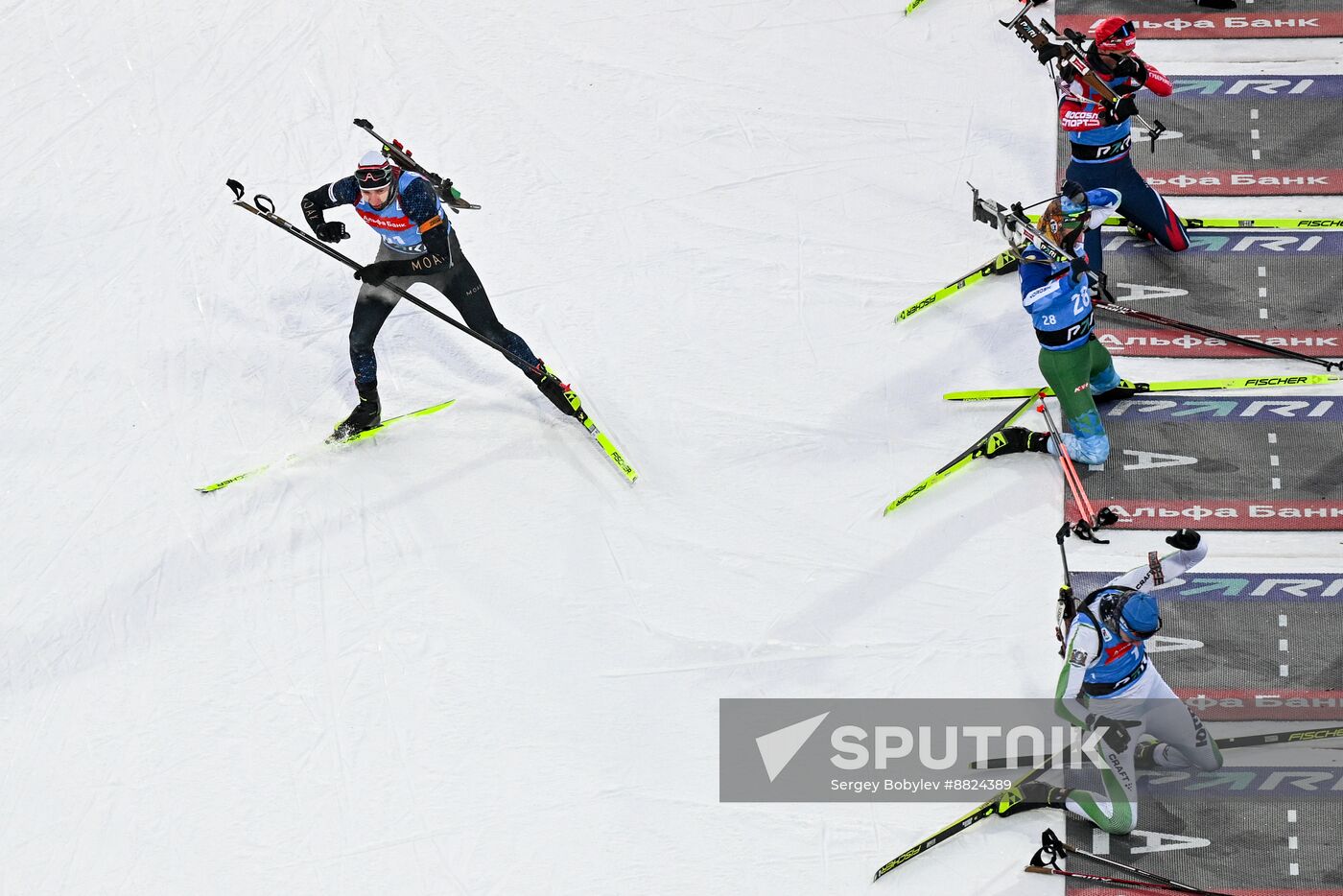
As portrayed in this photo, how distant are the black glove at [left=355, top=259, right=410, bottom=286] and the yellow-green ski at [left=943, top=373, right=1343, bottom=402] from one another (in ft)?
10.6

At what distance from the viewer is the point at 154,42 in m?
10.5

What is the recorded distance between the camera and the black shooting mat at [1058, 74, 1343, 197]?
871 centimetres

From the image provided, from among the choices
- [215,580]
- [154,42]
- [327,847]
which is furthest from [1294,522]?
[154,42]

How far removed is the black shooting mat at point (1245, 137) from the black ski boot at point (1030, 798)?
4.24 metres

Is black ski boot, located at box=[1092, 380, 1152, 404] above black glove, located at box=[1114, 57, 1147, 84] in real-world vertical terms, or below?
below

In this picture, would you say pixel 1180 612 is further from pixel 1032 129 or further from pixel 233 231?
pixel 233 231

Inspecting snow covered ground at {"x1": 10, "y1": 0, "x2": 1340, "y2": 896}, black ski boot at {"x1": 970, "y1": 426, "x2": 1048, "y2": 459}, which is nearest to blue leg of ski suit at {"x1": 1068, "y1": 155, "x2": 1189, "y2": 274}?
snow covered ground at {"x1": 10, "y1": 0, "x2": 1340, "y2": 896}

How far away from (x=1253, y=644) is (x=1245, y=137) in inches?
148

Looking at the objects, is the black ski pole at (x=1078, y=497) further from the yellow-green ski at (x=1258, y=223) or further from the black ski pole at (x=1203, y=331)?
the yellow-green ski at (x=1258, y=223)

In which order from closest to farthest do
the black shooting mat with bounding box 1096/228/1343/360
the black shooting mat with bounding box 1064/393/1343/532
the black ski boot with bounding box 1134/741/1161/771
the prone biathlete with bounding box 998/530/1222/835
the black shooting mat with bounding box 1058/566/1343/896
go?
1. the prone biathlete with bounding box 998/530/1222/835
2. the black shooting mat with bounding box 1058/566/1343/896
3. the black ski boot with bounding box 1134/741/1161/771
4. the black shooting mat with bounding box 1064/393/1343/532
5. the black shooting mat with bounding box 1096/228/1343/360

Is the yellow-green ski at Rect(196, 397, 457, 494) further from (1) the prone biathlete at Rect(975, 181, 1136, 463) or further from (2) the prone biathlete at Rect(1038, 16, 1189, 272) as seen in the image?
(2) the prone biathlete at Rect(1038, 16, 1189, 272)

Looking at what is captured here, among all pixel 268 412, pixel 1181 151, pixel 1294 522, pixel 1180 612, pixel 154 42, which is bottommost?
pixel 1180 612

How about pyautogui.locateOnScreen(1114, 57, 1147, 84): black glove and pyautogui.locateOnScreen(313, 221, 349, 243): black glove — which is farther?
pyautogui.locateOnScreen(1114, 57, 1147, 84): black glove

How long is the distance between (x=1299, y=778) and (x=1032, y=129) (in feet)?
15.2
